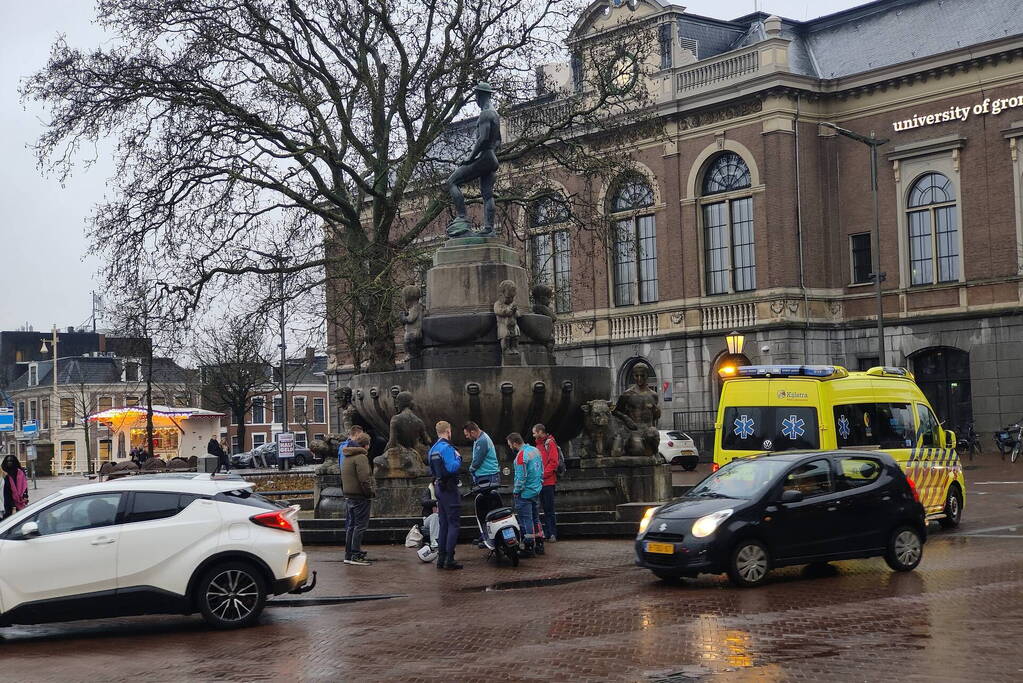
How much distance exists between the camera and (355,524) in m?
16.5

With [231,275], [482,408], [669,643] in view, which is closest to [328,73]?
[231,275]

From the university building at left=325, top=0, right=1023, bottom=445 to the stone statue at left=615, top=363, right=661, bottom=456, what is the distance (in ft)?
68.1

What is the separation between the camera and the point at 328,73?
30812 millimetres

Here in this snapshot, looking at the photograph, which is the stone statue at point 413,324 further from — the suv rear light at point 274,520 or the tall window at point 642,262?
the tall window at point 642,262

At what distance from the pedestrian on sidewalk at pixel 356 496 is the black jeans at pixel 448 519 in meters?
1.20

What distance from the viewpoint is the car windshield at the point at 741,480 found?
45.9ft

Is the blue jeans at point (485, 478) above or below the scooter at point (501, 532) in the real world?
above

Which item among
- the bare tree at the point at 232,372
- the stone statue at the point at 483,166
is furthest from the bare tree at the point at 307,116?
the bare tree at the point at 232,372

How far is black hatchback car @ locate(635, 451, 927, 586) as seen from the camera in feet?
43.9

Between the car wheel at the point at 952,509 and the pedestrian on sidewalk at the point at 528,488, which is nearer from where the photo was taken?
the pedestrian on sidewalk at the point at 528,488

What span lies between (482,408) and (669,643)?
30.2ft

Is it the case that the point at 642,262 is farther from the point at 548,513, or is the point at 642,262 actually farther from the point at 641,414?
the point at 548,513

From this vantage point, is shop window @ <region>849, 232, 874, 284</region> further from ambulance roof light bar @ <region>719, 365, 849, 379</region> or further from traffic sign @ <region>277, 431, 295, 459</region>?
ambulance roof light bar @ <region>719, 365, 849, 379</region>

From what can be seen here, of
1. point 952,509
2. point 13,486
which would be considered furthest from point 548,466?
point 13,486
